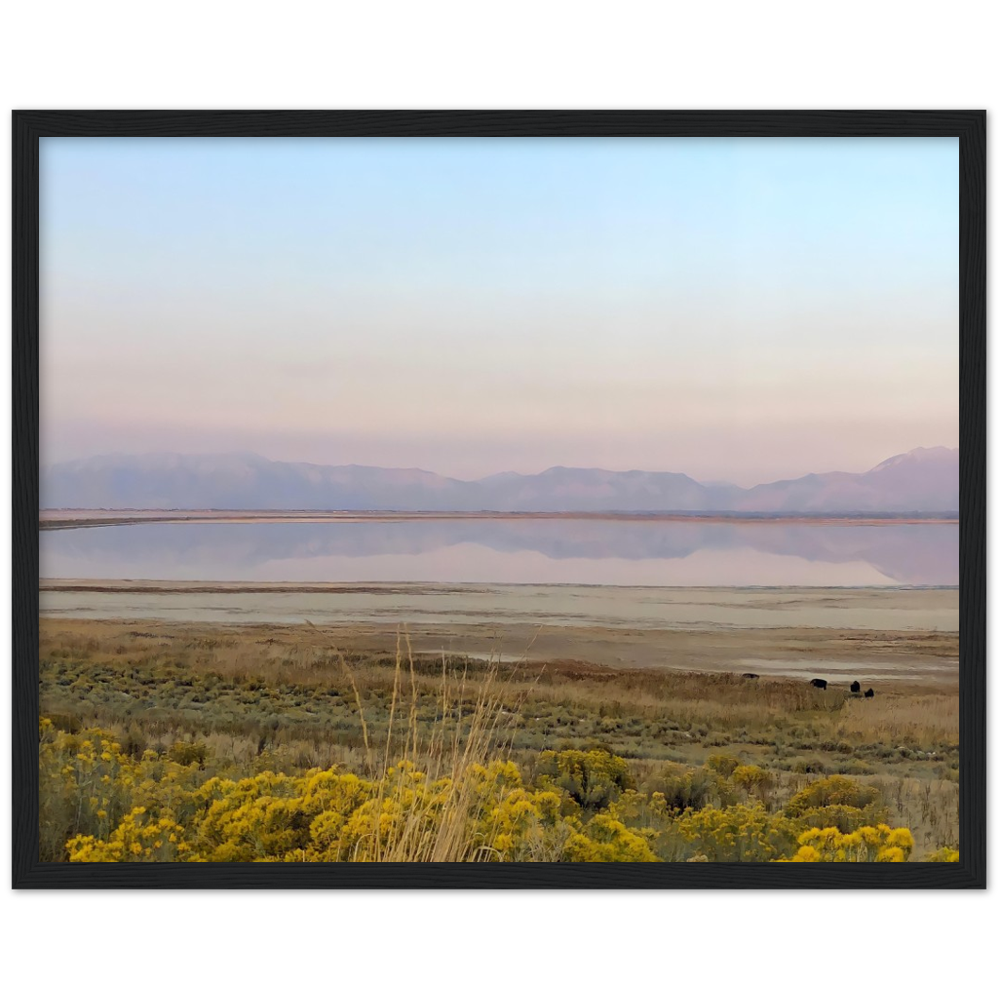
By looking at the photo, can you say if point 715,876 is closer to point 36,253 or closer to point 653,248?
point 653,248

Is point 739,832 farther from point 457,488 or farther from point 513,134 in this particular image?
point 513,134

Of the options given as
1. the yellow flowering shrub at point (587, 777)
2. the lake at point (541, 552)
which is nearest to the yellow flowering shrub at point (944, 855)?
the lake at point (541, 552)

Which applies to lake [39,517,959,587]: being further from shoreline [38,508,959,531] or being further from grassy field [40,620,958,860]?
grassy field [40,620,958,860]

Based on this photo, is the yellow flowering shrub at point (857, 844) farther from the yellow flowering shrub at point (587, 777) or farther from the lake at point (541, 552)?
the lake at point (541, 552)

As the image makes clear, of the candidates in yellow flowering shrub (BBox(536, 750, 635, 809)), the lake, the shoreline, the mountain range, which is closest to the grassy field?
yellow flowering shrub (BBox(536, 750, 635, 809))

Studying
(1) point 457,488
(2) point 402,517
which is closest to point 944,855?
(1) point 457,488

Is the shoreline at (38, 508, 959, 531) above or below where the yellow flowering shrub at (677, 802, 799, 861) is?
above

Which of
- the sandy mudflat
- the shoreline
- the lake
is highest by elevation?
the shoreline

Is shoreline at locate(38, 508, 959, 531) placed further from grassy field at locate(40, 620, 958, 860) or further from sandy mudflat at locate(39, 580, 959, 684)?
grassy field at locate(40, 620, 958, 860)
